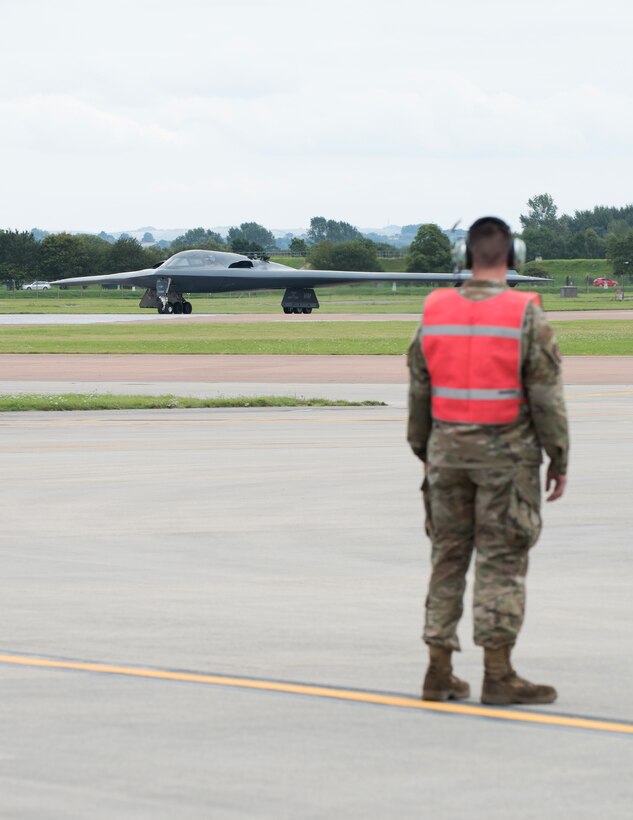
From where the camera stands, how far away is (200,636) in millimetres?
8805

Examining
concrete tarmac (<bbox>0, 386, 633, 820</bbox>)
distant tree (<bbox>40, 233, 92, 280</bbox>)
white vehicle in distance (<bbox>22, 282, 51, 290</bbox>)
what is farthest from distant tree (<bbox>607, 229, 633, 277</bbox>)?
concrete tarmac (<bbox>0, 386, 633, 820</bbox>)

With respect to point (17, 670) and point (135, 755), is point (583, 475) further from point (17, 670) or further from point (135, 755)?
point (135, 755)

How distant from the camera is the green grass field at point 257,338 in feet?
159

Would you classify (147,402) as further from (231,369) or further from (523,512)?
(523,512)

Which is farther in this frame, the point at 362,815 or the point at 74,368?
the point at 74,368

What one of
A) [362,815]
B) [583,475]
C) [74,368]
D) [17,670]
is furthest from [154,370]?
[362,815]

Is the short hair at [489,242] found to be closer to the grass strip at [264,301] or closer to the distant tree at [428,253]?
the grass strip at [264,301]

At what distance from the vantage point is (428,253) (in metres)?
171

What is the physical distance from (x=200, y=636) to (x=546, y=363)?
2.74 metres

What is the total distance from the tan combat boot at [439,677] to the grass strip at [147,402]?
20183 mm

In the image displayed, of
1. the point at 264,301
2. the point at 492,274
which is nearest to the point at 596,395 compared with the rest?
the point at 492,274

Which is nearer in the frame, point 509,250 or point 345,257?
point 509,250

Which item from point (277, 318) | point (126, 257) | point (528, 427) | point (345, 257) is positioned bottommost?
point (277, 318)

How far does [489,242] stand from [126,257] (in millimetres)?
169992
